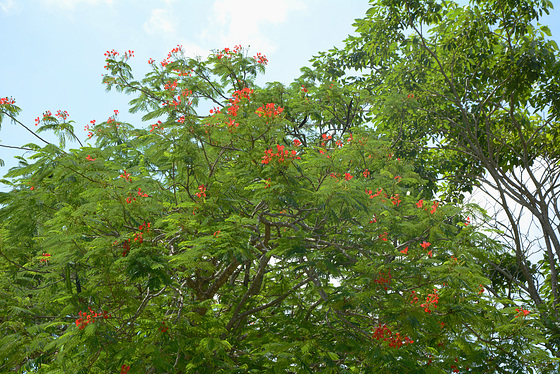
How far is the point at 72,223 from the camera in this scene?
611 centimetres

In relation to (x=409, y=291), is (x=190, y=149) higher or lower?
higher

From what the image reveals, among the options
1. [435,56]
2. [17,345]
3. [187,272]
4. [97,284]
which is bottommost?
[17,345]

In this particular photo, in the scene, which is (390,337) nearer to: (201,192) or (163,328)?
(163,328)

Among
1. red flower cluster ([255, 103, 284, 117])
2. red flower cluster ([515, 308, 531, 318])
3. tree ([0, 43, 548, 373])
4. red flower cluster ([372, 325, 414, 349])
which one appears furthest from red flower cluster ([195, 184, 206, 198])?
red flower cluster ([515, 308, 531, 318])

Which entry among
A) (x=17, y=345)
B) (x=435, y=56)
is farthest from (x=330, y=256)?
(x=435, y=56)

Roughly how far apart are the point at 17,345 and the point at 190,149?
408 centimetres

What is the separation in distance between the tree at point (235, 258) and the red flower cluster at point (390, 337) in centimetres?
2

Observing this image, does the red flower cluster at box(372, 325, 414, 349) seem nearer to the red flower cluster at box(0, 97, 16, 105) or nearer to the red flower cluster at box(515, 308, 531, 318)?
the red flower cluster at box(515, 308, 531, 318)

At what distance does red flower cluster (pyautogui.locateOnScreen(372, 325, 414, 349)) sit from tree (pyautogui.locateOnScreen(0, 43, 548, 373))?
2 centimetres

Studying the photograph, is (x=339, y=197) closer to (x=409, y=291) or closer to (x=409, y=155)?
(x=409, y=291)

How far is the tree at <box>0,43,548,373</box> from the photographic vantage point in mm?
5980

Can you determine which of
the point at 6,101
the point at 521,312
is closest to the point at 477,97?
the point at 521,312

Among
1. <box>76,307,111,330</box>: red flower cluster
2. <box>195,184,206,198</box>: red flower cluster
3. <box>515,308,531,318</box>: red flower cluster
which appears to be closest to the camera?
<box>76,307,111,330</box>: red flower cluster

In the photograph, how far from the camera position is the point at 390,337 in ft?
20.7
